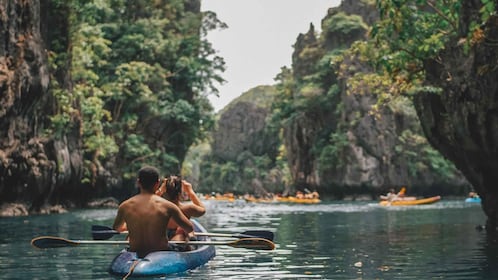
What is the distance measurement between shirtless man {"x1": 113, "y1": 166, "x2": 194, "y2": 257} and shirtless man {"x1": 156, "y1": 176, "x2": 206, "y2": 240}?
0.85 m

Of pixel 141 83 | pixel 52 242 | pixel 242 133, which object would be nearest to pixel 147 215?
pixel 52 242

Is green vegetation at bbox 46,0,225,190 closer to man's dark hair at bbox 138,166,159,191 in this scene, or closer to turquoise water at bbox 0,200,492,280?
turquoise water at bbox 0,200,492,280

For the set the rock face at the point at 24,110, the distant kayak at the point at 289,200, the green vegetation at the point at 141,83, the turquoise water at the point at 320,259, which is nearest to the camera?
the turquoise water at the point at 320,259

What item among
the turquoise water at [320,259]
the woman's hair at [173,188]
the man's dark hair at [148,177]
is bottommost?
the turquoise water at [320,259]

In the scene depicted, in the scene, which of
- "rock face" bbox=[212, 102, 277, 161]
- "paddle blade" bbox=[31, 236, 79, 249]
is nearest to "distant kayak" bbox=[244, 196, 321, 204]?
"rock face" bbox=[212, 102, 277, 161]

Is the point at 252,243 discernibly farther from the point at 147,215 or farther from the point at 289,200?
the point at 289,200

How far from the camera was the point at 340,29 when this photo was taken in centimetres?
6362

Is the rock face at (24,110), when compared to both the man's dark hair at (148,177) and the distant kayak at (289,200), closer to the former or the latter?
the man's dark hair at (148,177)

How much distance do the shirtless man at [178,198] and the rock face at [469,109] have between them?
606 centimetres

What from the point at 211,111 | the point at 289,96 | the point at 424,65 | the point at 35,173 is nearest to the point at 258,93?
the point at 289,96

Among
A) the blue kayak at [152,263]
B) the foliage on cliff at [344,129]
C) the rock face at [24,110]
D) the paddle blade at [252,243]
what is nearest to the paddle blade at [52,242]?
the blue kayak at [152,263]

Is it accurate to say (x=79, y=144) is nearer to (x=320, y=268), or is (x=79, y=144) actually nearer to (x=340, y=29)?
(x=320, y=268)

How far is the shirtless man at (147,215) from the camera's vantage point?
8.16 meters

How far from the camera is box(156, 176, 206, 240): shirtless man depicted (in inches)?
380
